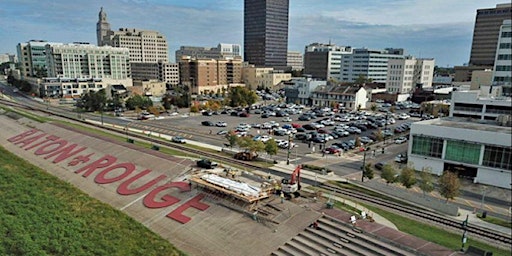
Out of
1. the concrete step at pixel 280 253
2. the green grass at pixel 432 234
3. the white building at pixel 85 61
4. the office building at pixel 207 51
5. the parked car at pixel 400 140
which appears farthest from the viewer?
the office building at pixel 207 51

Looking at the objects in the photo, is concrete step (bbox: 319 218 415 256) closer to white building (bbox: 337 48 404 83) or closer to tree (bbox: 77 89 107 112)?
tree (bbox: 77 89 107 112)

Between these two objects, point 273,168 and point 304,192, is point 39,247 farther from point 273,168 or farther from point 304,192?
point 273,168

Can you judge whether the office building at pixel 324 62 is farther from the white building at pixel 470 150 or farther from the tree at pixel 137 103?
the white building at pixel 470 150

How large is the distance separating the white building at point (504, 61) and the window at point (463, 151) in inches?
56.1

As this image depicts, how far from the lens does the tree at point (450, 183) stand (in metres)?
7.79

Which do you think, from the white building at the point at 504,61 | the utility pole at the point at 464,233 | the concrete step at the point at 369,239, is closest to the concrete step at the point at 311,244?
the concrete step at the point at 369,239

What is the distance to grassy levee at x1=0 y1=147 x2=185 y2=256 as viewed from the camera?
13.9 m

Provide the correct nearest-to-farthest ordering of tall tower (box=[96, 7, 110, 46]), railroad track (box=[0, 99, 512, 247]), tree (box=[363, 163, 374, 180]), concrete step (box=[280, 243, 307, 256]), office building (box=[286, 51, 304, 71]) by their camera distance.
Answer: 1. railroad track (box=[0, 99, 512, 247])
2. concrete step (box=[280, 243, 307, 256])
3. tree (box=[363, 163, 374, 180])
4. tall tower (box=[96, 7, 110, 46])
5. office building (box=[286, 51, 304, 71])

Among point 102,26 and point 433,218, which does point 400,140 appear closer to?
point 433,218

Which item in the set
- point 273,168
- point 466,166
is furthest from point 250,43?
point 466,166

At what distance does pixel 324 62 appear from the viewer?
9481 centimetres

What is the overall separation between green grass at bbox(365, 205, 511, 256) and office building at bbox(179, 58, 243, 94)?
69.9 metres

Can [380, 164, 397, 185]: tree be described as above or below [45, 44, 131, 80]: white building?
below

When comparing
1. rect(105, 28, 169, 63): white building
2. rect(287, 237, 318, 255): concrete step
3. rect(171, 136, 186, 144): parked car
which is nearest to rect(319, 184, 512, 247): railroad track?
rect(287, 237, 318, 255): concrete step
